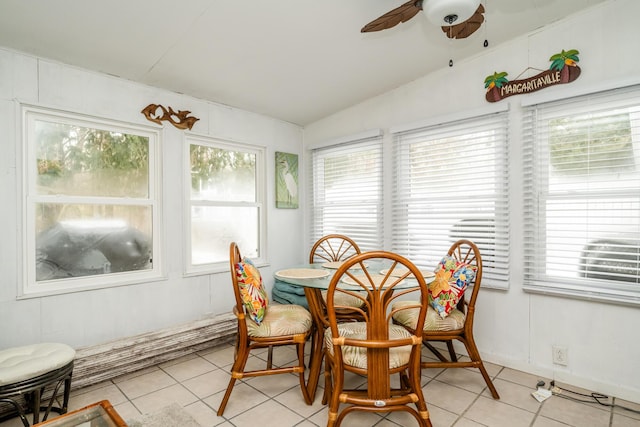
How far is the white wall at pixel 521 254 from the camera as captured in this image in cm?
218

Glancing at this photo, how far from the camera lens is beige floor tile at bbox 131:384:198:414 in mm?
2127

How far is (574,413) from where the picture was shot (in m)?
2.02

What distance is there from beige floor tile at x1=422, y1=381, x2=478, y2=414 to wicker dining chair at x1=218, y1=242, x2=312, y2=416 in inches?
32.9

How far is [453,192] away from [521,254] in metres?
0.75

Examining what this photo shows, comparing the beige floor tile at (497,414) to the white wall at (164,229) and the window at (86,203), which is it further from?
the window at (86,203)

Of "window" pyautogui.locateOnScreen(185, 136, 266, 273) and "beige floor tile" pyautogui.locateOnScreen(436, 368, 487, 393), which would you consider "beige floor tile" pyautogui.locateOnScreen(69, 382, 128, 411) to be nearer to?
"window" pyautogui.locateOnScreen(185, 136, 266, 273)

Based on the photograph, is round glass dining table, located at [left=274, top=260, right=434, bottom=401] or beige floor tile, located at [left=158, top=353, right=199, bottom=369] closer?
round glass dining table, located at [left=274, top=260, right=434, bottom=401]

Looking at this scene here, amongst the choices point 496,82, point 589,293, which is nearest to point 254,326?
point 589,293

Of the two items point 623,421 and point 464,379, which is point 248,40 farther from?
point 623,421

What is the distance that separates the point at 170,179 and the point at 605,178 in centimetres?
340

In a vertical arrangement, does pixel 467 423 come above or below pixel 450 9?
below

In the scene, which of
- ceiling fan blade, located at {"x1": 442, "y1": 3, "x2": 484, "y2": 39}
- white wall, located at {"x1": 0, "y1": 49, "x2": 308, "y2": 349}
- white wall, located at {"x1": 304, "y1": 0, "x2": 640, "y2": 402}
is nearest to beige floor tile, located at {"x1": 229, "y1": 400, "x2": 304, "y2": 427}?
white wall, located at {"x1": 0, "y1": 49, "x2": 308, "y2": 349}

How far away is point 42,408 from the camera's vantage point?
2107mm

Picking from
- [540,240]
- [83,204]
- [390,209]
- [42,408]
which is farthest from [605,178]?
[42,408]
